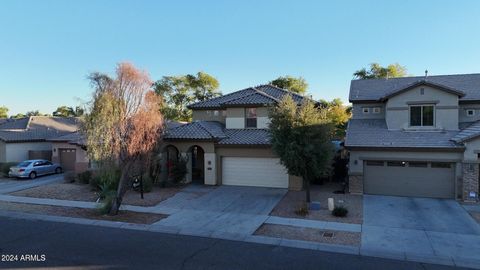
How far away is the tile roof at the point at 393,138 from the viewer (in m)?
17.2

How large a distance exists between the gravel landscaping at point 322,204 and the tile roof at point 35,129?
839 inches

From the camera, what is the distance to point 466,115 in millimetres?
19391

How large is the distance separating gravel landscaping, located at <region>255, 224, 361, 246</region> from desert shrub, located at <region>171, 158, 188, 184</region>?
9858mm

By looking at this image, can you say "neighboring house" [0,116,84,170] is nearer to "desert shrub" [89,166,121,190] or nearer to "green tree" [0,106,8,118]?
"desert shrub" [89,166,121,190]

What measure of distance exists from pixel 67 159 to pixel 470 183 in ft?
99.2

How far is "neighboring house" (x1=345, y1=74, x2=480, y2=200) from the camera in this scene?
16.7 m

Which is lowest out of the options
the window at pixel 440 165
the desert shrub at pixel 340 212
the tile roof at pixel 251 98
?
the desert shrub at pixel 340 212

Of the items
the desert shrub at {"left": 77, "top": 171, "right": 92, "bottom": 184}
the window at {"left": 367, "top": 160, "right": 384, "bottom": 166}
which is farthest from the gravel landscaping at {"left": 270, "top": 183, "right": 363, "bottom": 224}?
the desert shrub at {"left": 77, "top": 171, "right": 92, "bottom": 184}

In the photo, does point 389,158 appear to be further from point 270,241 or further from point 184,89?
point 184,89

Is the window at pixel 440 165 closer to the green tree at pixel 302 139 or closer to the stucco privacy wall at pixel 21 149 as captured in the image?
the green tree at pixel 302 139

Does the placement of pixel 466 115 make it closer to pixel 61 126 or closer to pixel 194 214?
pixel 194 214

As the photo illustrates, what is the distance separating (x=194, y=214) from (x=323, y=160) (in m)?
6.59

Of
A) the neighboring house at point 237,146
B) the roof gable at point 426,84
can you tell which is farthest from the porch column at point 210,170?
the roof gable at point 426,84

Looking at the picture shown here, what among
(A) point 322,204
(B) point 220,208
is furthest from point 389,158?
(B) point 220,208
